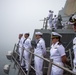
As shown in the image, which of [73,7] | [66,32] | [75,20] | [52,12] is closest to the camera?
[75,20]

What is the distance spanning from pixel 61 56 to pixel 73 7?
8.99 meters

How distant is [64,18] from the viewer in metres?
15.7

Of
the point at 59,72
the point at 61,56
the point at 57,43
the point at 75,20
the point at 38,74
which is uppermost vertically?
the point at 75,20

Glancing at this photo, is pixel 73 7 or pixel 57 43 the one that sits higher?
pixel 73 7

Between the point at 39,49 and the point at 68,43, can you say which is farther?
the point at 68,43

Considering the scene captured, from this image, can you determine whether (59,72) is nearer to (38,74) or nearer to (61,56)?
(61,56)

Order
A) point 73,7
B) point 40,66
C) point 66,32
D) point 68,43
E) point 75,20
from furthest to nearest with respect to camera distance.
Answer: point 73,7 < point 66,32 < point 68,43 < point 40,66 < point 75,20

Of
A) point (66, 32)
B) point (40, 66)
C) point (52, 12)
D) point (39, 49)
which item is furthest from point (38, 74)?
point (52, 12)

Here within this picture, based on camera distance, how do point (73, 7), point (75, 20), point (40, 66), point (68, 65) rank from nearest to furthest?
point (75, 20)
point (68, 65)
point (40, 66)
point (73, 7)

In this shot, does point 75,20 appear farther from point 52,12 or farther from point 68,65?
point 52,12

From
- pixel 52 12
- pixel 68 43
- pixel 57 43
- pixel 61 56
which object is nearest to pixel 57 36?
pixel 57 43

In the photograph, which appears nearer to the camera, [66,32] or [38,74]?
[38,74]

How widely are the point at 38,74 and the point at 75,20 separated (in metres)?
2.76

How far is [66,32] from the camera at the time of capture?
9383 millimetres
